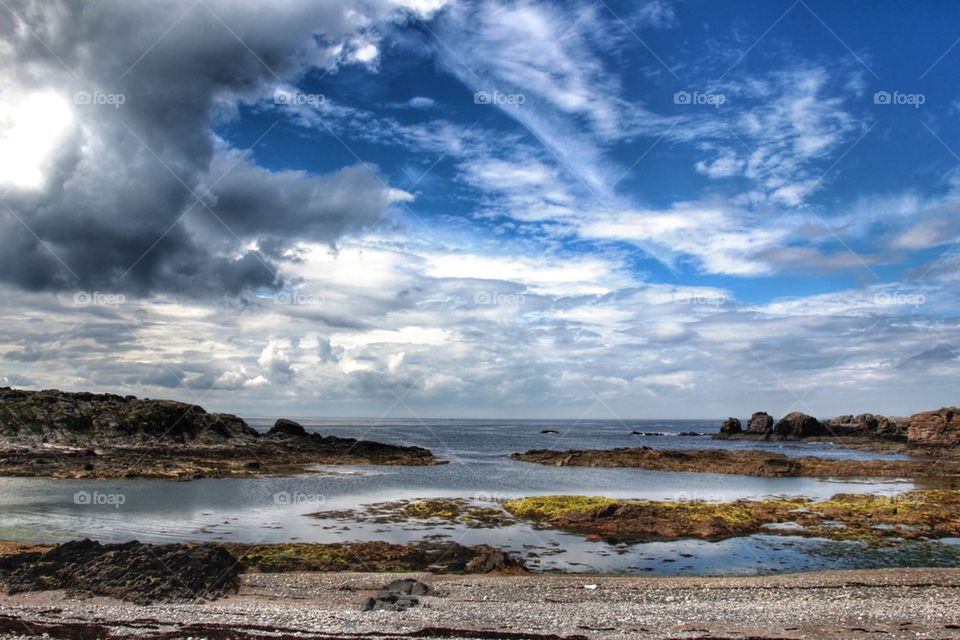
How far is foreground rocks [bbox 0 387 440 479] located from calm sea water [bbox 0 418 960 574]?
23.1ft

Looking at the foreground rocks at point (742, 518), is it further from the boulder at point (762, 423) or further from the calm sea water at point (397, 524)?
the boulder at point (762, 423)

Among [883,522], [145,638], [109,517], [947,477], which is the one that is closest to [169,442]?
[109,517]

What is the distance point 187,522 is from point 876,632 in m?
42.3

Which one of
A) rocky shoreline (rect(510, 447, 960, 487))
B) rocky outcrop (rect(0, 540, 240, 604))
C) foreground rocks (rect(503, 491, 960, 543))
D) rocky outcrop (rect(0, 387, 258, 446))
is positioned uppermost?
rocky outcrop (rect(0, 387, 258, 446))

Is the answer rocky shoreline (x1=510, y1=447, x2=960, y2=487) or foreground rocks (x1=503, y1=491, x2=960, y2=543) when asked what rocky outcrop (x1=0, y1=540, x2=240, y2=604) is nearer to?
foreground rocks (x1=503, y1=491, x2=960, y2=543)

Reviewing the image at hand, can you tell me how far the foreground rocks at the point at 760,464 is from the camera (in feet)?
277

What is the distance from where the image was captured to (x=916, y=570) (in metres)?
32.1

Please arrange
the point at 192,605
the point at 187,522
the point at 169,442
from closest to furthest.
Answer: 1. the point at 192,605
2. the point at 187,522
3. the point at 169,442

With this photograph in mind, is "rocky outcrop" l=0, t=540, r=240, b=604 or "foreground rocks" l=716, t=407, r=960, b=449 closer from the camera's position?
"rocky outcrop" l=0, t=540, r=240, b=604

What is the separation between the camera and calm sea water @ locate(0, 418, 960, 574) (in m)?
35.9

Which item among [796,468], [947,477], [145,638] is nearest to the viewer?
[145,638]

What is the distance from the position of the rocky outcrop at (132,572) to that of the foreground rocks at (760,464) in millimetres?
76130

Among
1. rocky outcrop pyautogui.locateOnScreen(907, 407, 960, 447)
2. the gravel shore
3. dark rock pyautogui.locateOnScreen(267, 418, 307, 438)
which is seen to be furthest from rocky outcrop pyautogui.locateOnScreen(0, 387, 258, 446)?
rocky outcrop pyautogui.locateOnScreen(907, 407, 960, 447)

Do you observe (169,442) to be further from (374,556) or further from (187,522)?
(374,556)
